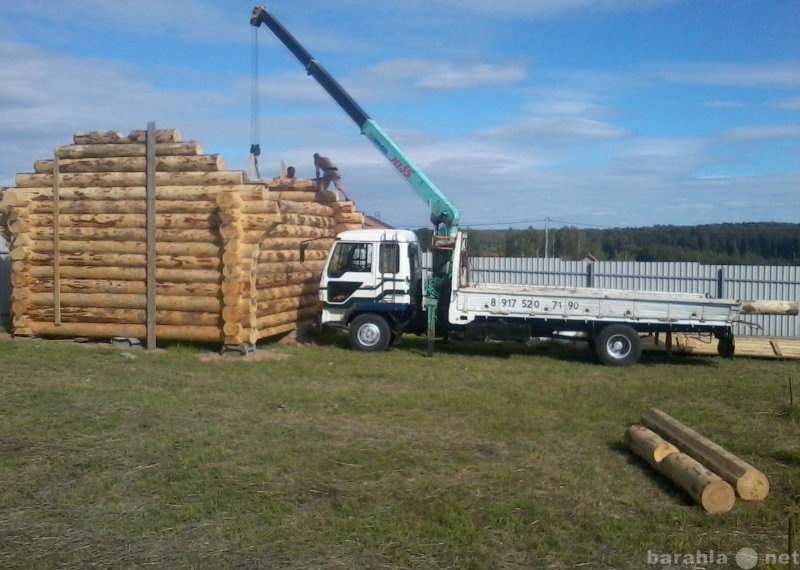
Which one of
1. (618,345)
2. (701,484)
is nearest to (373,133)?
(618,345)

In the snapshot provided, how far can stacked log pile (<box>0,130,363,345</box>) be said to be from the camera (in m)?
16.2

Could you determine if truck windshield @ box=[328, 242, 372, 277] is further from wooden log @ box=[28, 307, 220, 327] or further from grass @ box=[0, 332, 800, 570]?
grass @ box=[0, 332, 800, 570]

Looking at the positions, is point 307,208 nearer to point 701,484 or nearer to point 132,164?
point 132,164

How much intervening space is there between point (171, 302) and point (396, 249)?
15.1 ft

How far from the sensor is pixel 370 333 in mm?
17156

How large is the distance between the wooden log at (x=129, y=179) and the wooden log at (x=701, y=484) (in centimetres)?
1076

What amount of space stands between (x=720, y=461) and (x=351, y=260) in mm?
10583

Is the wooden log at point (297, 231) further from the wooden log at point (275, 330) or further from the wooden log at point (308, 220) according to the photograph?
the wooden log at point (275, 330)

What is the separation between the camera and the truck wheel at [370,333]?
674 inches

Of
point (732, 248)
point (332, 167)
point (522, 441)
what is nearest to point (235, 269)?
point (332, 167)

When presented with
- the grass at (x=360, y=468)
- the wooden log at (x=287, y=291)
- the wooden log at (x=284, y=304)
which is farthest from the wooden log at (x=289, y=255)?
the grass at (x=360, y=468)

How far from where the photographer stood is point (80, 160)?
1731cm

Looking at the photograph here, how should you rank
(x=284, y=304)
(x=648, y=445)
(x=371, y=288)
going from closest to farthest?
(x=648, y=445), (x=371, y=288), (x=284, y=304)

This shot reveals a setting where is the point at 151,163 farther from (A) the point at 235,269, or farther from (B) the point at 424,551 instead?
(B) the point at 424,551
